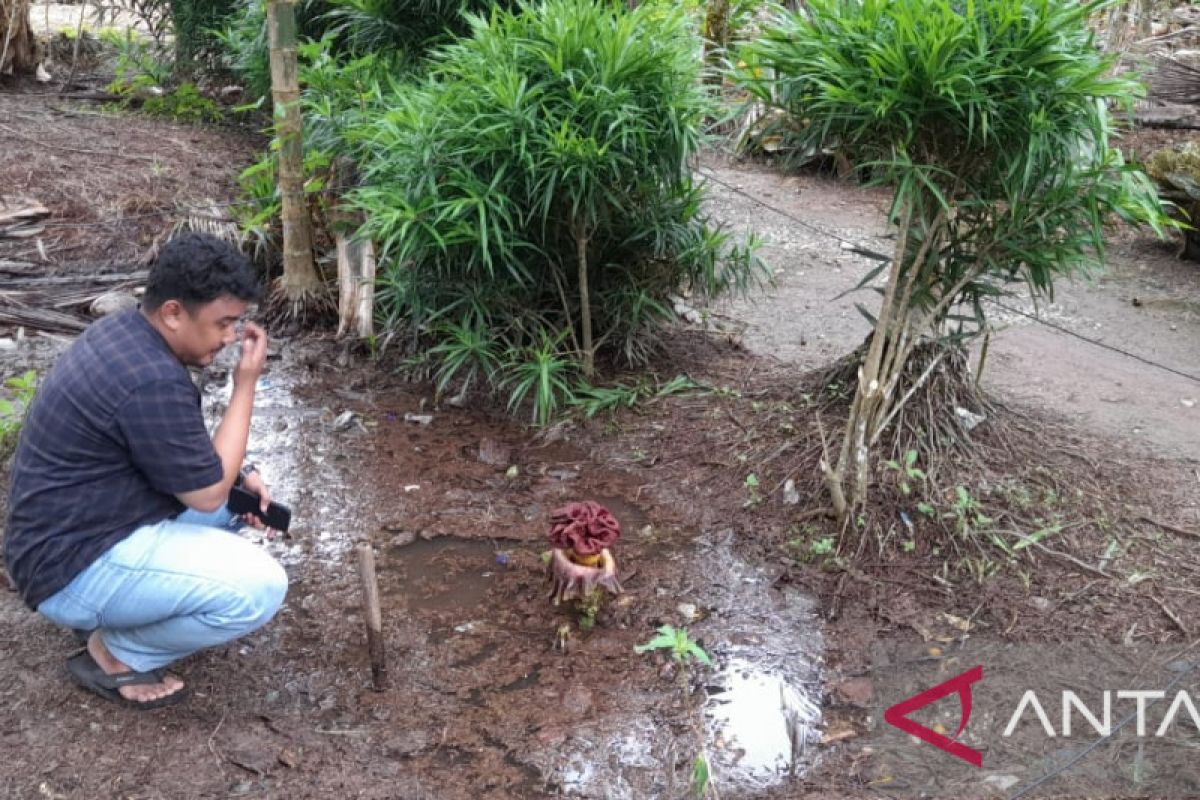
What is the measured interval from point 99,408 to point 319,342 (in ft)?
10.9

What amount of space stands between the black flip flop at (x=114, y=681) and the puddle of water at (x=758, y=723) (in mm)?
1526

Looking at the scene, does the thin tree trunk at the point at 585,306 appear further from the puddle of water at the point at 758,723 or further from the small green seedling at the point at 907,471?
the puddle of water at the point at 758,723

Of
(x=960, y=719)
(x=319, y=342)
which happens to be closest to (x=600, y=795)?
(x=960, y=719)

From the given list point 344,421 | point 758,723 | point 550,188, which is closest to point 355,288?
point 344,421

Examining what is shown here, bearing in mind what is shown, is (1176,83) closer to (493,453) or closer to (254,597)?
(493,453)

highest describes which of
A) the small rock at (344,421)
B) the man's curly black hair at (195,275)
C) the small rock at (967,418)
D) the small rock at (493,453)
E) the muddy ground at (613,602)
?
the man's curly black hair at (195,275)

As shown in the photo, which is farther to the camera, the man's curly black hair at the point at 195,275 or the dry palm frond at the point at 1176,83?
the dry palm frond at the point at 1176,83

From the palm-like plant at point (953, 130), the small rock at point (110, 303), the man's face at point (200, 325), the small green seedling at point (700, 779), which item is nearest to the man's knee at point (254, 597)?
the man's face at point (200, 325)

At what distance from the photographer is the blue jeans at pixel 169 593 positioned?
267 cm

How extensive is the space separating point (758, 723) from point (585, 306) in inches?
90.7

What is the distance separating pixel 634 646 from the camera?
11.0ft

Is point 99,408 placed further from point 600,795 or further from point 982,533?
point 982,533

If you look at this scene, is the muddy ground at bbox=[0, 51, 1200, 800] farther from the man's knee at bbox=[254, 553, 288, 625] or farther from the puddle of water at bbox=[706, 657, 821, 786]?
the man's knee at bbox=[254, 553, 288, 625]

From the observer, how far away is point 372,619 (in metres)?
2.97
